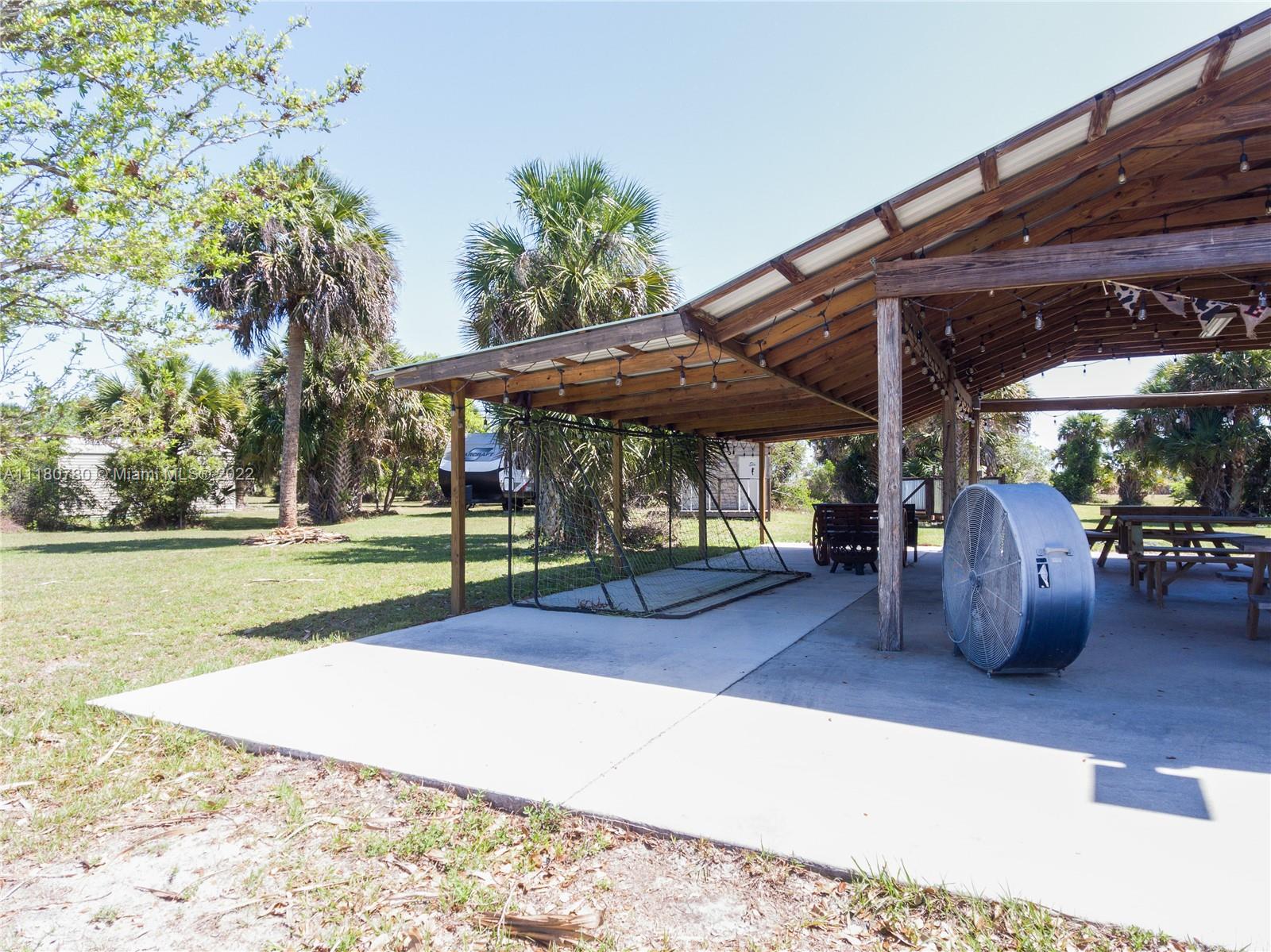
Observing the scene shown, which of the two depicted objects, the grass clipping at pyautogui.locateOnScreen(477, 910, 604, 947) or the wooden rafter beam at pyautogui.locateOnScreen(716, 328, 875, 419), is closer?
the grass clipping at pyautogui.locateOnScreen(477, 910, 604, 947)

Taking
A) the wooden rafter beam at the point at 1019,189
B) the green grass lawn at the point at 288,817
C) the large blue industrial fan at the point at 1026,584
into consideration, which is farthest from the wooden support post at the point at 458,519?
the large blue industrial fan at the point at 1026,584

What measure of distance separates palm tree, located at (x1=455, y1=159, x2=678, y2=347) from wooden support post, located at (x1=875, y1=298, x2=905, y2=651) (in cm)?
670

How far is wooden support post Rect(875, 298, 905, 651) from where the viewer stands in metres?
5.10

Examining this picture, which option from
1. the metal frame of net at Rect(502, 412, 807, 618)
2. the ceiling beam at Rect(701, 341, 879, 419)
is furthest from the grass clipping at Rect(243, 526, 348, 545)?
the ceiling beam at Rect(701, 341, 879, 419)

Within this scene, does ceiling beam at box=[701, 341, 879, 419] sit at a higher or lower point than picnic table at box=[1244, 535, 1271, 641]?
higher

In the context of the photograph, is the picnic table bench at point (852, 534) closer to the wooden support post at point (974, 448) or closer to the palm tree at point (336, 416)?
the wooden support post at point (974, 448)

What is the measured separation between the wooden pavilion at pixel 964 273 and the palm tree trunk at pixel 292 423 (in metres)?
9.34

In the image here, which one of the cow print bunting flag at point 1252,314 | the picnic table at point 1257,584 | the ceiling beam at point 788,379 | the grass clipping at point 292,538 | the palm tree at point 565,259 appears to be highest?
the palm tree at point 565,259

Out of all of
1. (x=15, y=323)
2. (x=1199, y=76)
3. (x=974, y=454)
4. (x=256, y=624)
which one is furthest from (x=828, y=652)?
(x=974, y=454)

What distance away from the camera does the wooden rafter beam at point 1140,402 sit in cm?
1162

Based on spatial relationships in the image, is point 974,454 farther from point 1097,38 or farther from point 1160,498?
point 1160,498

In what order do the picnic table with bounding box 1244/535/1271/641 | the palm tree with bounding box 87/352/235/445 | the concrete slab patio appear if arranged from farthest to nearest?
1. the picnic table with bounding box 1244/535/1271/641
2. the palm tree with bounding box 87/352/235/445
3. the concrete slab patio

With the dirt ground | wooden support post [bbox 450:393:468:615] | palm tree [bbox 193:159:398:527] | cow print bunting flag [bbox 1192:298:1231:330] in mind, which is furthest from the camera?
palm tree [bbox 193:159:398:527]

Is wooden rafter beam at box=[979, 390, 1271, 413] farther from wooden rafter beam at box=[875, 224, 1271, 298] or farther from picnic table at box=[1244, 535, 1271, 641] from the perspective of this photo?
wooden rafter beam at box=[875, 224, 1271, 298]
